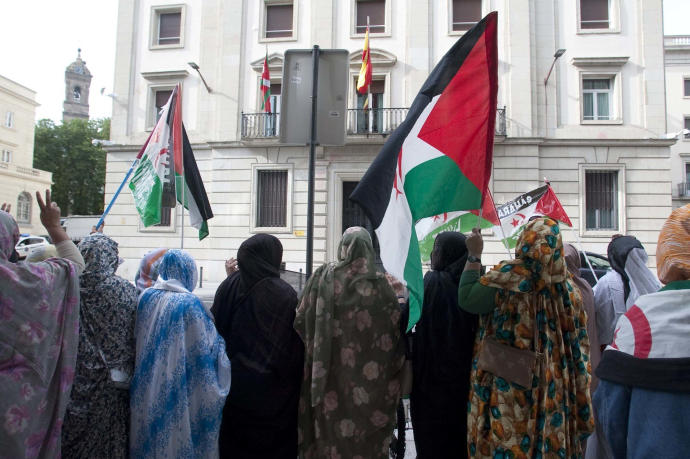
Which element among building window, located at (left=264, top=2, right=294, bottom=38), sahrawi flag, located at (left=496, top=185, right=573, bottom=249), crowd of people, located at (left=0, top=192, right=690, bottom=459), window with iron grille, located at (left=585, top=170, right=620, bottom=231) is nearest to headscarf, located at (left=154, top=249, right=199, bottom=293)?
crowd of people, located at (left=0, top=192, right=690, bottom=459)

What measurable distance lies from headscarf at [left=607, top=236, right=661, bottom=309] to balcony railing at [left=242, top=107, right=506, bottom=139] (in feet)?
45.7

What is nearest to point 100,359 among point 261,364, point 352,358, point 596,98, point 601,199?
point 261,364

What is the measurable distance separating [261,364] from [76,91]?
94.2m

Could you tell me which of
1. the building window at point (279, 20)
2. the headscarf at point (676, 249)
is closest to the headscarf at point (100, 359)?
the headscarf at point (676, 249)

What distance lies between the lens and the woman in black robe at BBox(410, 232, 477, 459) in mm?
2771

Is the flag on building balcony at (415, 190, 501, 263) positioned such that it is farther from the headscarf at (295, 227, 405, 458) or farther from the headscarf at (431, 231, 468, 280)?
the headscarf at (295, 227, 405, 458)

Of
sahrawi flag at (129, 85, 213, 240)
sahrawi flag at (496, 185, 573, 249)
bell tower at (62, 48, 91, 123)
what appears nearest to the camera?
sahrawi flag at (129, 85, 213, 240)

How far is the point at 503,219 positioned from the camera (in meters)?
7.22

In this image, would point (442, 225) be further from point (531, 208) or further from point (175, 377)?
point (175, 377)

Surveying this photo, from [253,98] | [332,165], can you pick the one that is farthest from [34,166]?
[332,165]

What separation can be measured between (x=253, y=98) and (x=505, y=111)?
984cm

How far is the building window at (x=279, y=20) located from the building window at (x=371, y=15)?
2739 mm

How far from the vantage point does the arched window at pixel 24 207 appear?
37.4 metres

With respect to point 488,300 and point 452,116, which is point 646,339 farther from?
point 452,116
